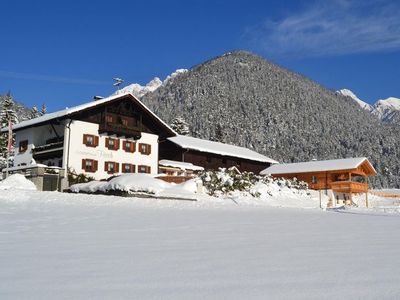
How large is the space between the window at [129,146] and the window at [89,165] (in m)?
3.47

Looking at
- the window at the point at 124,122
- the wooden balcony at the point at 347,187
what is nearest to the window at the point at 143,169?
the window at the point at 124,122

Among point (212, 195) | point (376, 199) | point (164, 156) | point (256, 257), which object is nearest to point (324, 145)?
point (376, 199)

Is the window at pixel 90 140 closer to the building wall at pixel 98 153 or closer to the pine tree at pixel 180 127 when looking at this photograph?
the building wall at pixel 98 153

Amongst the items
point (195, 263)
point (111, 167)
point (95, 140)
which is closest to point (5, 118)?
point (95, 140)

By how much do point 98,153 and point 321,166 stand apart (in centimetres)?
2670

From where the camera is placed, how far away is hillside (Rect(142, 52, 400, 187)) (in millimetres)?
132250

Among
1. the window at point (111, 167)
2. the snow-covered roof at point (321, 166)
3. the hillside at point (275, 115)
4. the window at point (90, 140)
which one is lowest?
the window at point (111, 167)

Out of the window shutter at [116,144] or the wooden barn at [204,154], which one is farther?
the wooden barn at [204,154]

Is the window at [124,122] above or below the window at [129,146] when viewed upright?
above

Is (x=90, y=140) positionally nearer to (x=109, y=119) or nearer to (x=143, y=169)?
(x=109, y=119)

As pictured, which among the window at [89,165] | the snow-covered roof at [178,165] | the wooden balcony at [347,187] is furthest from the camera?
the wooden balcony at [347,187]

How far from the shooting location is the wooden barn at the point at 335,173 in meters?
48.7

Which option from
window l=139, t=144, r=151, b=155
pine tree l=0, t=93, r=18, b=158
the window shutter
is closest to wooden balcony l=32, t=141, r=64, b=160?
the window shutter

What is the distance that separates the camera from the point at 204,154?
160 feet
